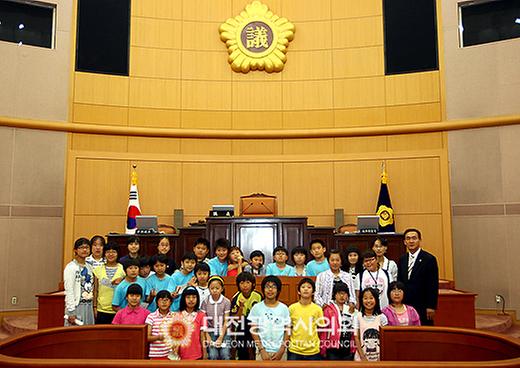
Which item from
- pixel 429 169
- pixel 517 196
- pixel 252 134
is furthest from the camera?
pixel 252 134

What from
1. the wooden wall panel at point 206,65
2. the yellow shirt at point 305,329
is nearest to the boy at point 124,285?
the yellow shirt at point 305,329

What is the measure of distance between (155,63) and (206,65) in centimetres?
88

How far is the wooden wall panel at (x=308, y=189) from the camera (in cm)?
859

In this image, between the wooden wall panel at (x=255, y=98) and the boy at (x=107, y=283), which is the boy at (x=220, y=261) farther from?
the wooden wall panel at (x=255, y=98)

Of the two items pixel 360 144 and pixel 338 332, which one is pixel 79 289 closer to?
pixel 338 332

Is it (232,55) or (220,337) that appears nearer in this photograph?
(220,337)

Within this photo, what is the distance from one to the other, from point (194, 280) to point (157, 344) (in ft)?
2.64

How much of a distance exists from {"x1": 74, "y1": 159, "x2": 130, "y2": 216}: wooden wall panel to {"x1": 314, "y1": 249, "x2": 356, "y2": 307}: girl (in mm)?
4916

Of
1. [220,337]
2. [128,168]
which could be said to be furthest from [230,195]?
[220,337]

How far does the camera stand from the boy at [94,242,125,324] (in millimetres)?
4504

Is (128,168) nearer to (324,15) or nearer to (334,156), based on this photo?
(334,156)

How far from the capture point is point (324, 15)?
8906mm

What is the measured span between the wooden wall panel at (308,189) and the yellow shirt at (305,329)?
486cm

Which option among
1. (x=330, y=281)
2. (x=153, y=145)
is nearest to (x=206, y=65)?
(x=153, y=145)
